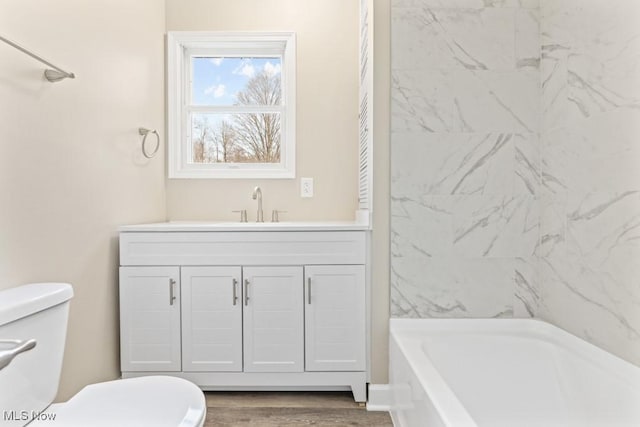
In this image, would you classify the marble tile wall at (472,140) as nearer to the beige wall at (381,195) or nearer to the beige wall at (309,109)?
the beige wall at (381,195)

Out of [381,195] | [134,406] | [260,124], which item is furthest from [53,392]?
[260,124]

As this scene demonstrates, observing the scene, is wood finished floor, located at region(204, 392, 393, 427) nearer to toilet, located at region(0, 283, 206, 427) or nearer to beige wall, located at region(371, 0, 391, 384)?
beige wall, located at region(371, 0, 391, 384)

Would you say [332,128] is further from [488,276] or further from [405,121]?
[488,276]

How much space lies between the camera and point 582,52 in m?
1.56

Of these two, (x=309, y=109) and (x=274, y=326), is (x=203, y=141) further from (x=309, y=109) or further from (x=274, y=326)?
(x=274, y=326)

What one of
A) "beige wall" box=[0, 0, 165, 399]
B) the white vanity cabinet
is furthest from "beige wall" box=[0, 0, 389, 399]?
the white vanity cabinet

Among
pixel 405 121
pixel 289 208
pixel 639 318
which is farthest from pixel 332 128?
pixel 639 318

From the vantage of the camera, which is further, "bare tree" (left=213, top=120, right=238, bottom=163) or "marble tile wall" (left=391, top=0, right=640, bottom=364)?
"bare tree" (left=213, top=120, right=238, bottom=163)

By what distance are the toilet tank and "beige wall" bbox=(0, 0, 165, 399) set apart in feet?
0.74

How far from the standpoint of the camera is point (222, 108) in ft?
8.75

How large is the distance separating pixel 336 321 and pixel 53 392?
1.15 meters

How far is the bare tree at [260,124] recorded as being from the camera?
2.68 metres

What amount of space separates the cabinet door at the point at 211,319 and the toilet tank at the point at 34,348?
68 centimetres

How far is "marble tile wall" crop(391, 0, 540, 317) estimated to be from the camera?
185 centimetres
